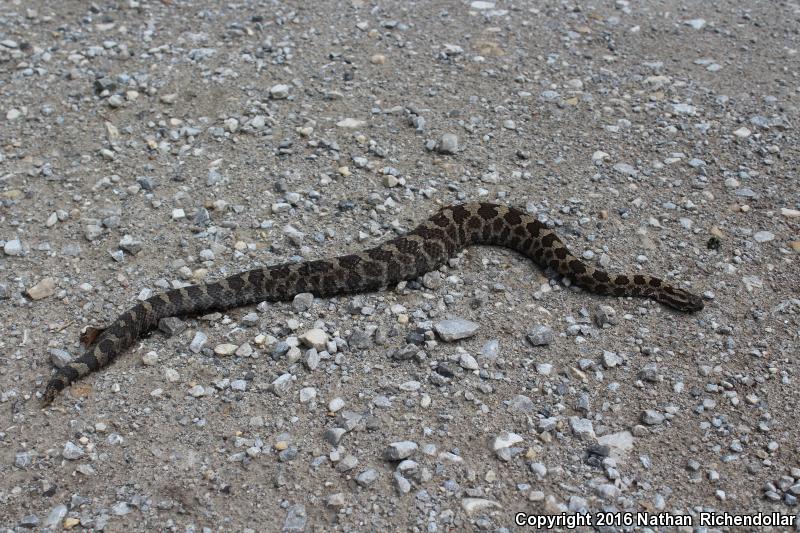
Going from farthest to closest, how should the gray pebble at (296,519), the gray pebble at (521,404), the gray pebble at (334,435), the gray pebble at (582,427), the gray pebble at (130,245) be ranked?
the gray pebble at (130,245) < the gray pebble at (521,404) < the gray pebble at (582,427) < the gray pebble at (334,435) < the gray pebble at (296,519)

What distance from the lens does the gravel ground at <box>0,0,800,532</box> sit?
6867mm

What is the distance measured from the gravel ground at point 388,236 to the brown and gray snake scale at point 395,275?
0.68 feet

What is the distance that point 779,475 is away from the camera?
6.96m

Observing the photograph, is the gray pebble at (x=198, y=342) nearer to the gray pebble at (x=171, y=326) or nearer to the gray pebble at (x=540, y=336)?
the gray pebble at (x=171, y=326)

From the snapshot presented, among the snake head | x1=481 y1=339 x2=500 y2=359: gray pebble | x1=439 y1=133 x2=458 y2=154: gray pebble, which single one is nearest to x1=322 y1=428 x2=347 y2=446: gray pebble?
x1=481 y1=339 x2=500 y2=359: gray pebble

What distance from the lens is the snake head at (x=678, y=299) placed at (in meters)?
8.84

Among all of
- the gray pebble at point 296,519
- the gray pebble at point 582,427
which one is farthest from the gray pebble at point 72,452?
the gray pebble at point 582,427

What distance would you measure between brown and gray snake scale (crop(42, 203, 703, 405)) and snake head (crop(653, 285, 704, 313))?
0.01 metres

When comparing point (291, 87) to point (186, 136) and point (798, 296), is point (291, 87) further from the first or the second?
point (798, 296)

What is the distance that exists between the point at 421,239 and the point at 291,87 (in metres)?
4.30

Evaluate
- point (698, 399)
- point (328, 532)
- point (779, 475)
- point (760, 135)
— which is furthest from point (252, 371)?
point (760, 135)

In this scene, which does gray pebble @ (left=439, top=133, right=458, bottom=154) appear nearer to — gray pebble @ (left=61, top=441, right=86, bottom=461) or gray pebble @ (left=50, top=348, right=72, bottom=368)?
gray pebble @ (left=50, top=348, right=72, bottom=368)

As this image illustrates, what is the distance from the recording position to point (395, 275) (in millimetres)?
9367

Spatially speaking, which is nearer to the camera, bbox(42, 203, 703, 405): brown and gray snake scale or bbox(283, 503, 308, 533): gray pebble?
bbox(283, 503, 308, 533): gray pebble
